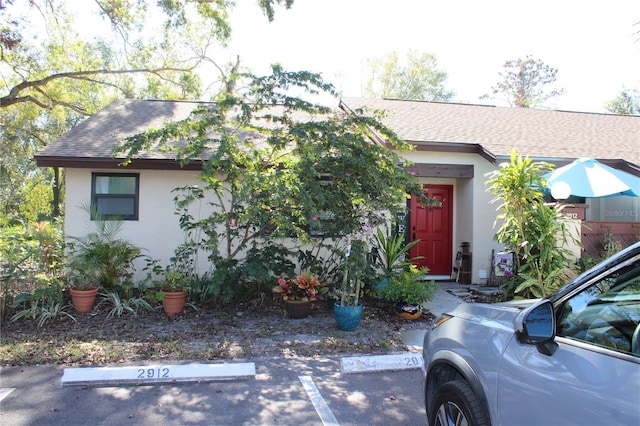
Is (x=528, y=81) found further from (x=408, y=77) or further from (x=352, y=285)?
(x=352, y=285)

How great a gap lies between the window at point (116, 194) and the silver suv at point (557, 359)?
755cm

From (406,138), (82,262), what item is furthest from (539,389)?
(406,138)

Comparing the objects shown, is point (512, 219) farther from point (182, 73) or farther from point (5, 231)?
point (182, 73)

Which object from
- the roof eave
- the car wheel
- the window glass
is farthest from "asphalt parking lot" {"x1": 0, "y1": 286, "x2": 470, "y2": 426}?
the window glass

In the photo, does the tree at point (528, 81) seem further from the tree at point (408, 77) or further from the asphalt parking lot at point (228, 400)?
the asphalt parking lot at point (228, 400)

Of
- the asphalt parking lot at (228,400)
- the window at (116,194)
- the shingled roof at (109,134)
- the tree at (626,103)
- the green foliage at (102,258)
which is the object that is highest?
the tree at (626,103)

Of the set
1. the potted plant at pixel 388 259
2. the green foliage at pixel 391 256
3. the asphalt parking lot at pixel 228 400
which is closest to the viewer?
the asphalt parking lot at pixel 228 400

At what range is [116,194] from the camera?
890cm

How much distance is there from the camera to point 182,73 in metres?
19.9

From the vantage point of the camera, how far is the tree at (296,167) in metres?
6.45

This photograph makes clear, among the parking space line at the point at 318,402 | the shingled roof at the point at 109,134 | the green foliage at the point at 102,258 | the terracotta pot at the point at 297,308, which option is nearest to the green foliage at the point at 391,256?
the terracotta pot at the point at 297,308

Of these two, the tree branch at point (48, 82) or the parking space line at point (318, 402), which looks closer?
the parking space line at point (318, 402)

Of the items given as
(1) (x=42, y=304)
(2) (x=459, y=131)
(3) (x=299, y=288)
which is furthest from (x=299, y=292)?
(2) (x=459, y=131)

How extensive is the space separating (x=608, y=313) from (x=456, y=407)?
40.3 inches
